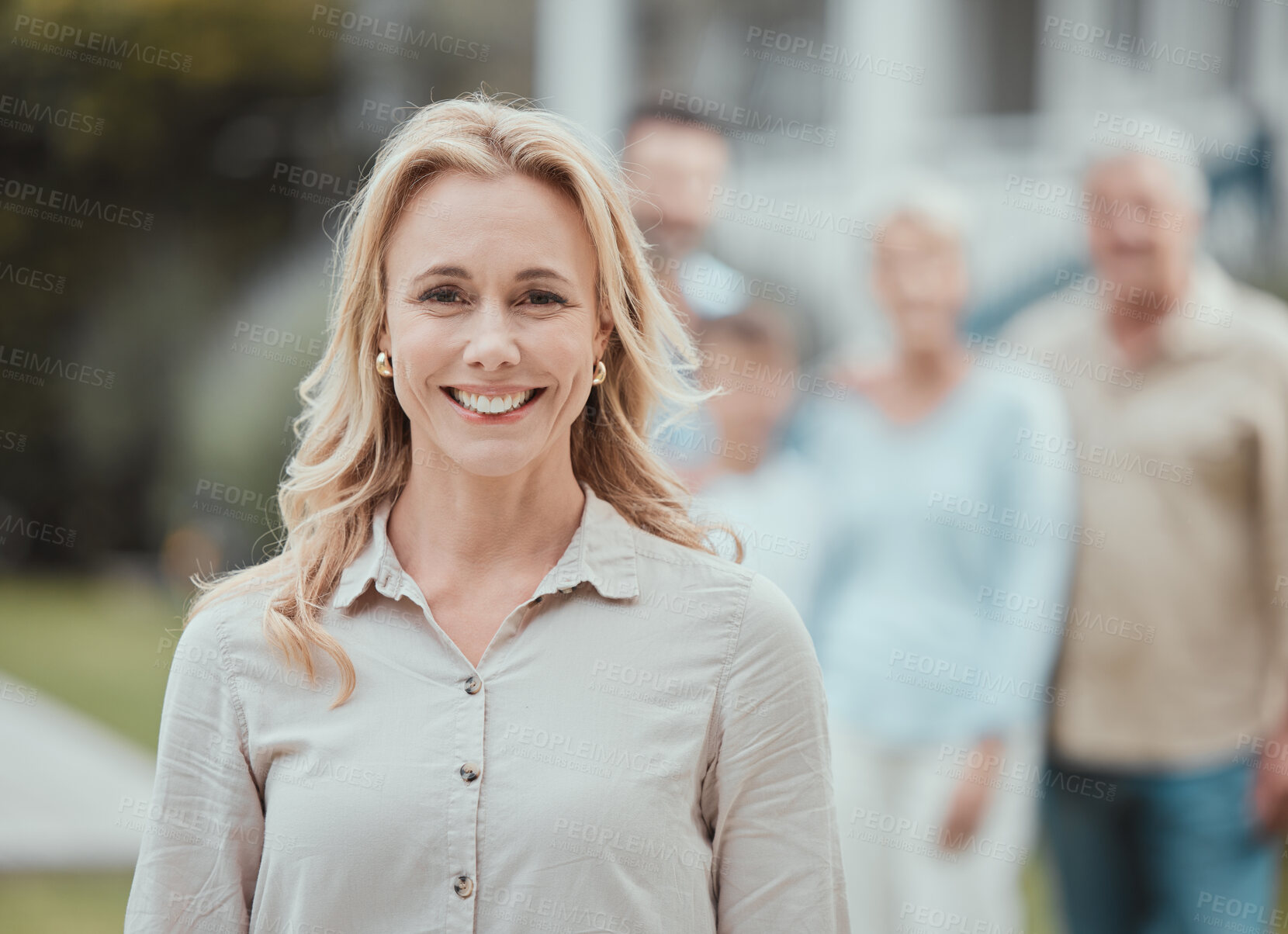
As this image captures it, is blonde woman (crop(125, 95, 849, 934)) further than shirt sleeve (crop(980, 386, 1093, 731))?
No

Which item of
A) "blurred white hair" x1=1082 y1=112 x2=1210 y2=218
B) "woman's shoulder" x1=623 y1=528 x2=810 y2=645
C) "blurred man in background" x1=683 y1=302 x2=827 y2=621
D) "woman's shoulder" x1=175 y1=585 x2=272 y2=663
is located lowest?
"woman's shoulder" x1=175 y1=585 x2=272 y2=663

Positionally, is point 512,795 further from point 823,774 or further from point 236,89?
point 236,89

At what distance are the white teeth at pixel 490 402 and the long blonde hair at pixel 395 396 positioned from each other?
17 centimetres

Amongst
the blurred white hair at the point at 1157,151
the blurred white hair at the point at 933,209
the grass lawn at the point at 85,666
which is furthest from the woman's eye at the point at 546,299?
the grass lawn at the point at 85,666

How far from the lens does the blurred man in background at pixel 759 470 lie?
11.2 feet

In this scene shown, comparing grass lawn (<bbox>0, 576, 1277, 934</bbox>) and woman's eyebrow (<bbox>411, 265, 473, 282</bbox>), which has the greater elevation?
woman's eyebrow (<bbox>411, 265, 473, 282</bbox>)

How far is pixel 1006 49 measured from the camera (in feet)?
22.4

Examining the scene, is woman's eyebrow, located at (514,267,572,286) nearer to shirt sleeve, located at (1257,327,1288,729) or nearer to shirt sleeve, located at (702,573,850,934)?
shirt sleeve, located at (702,573,850,934)

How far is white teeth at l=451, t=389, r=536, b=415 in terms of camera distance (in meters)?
1.61

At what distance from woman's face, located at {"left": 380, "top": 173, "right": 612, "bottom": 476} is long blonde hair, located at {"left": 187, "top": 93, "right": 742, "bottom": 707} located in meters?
0.03

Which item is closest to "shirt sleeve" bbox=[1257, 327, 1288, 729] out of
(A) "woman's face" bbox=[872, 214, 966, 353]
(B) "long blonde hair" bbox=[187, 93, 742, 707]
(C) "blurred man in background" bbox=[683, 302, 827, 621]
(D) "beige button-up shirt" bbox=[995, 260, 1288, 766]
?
(D) "beige button-up shirt" bbox=[995, 260, 1288, 766]

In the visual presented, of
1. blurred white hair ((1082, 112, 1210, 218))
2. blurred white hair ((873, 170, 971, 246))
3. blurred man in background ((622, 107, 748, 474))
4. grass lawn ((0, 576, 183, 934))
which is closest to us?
blurred man in background ((622, 107, 748, 474))

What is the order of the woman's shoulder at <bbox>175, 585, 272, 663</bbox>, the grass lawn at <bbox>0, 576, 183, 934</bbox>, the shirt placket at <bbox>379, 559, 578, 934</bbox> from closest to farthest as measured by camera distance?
the shirt placket at <bbox>379, 559, 578, 934</bbox>, the woman's shoulder at <bbox>175, 585, 272, 663</bbox>, the grass lawn at <bbox>0, 576, 183, 934</bbox>

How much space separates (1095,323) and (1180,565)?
678 millimetres
